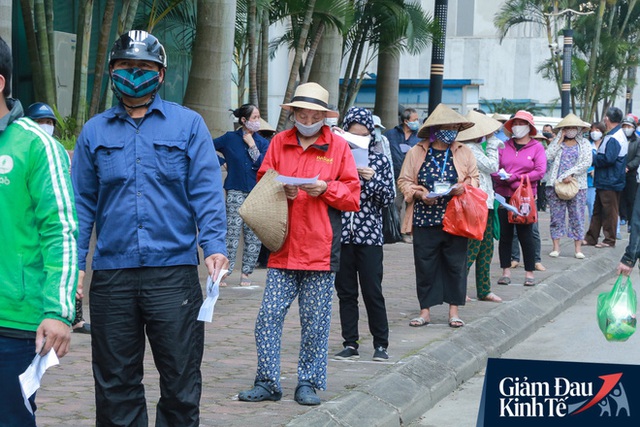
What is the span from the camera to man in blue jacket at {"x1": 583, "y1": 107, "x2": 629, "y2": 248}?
18172 mm

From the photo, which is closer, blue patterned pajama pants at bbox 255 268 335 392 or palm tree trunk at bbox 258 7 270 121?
blue patterned pajama pants at bbox 255 268 335 392

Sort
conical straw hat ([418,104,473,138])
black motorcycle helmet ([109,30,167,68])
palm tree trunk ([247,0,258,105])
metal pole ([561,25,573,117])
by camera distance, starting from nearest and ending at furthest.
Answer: black motorcycle helmet ([109,30,167,68]) < conical straw hat ([418,104,473,138]) < palm tree trunk ([247,0,258,105]) < metal pole ([561,25,573,117])

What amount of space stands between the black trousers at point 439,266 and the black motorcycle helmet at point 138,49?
17.2 feet

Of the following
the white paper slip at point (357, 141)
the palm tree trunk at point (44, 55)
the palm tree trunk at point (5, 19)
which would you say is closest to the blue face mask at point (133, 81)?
the white paper slip at point (357, 141)

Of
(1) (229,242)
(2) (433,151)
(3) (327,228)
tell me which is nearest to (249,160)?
(1) (229,242)

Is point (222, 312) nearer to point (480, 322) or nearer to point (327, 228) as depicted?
point (480, 322)

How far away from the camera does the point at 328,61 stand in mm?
18484

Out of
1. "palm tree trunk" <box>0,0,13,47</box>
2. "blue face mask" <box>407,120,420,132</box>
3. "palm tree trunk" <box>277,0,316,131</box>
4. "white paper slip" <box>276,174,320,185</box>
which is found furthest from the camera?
"blue face mask" <box>407,120,420,132</box>

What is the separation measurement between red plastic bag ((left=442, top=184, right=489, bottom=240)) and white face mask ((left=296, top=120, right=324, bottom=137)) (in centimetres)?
306

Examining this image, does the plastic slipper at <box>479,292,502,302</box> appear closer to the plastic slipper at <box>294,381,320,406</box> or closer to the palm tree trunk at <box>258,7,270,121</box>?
the plastic slipper at <box>294,381,320,406</box>

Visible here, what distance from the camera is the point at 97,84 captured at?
42.1 feet

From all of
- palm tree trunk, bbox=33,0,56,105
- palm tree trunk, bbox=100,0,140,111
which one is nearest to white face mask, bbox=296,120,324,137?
palm tree trunk, bbox=33,0,56,105

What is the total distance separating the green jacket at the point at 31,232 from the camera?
13.3 ft

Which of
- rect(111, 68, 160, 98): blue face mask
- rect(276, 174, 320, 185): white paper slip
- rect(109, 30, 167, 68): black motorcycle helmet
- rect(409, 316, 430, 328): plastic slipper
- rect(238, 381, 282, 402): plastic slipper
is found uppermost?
rect(109, 30, 167, 68): black motorcycle helmet
